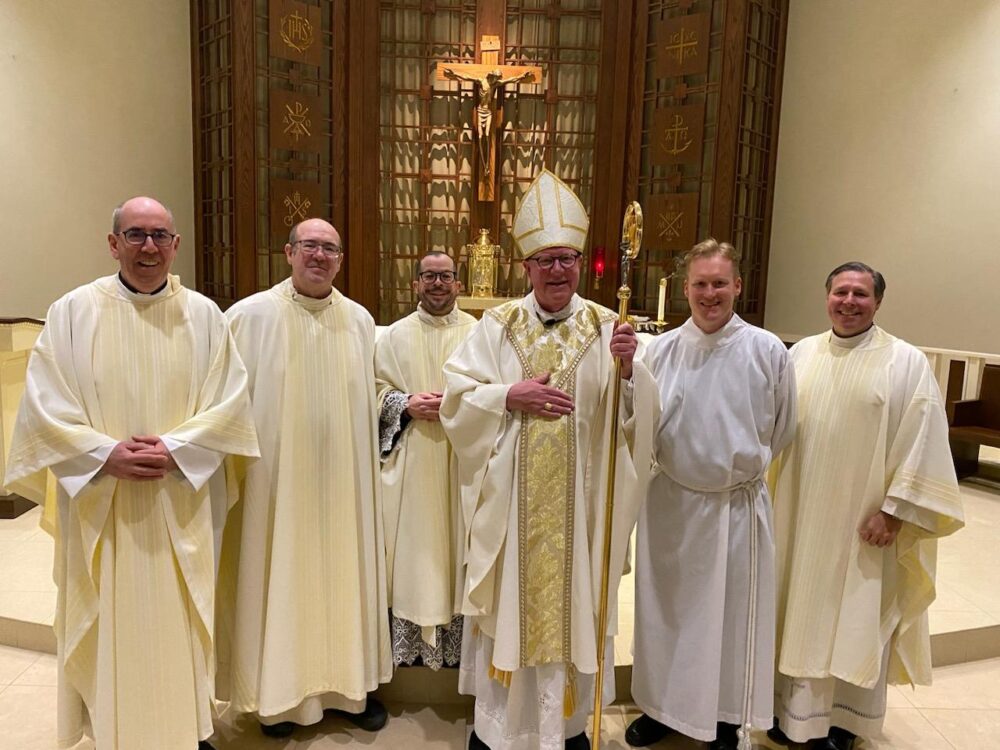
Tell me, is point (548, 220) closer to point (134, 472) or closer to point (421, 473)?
point (421, 473)

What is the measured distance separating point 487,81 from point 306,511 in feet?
19.6

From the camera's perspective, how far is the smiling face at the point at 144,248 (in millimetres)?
2191

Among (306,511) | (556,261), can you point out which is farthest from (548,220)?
(306,511)

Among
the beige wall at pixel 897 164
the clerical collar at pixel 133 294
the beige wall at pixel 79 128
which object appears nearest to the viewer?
the clerical collar at pixel 133 294

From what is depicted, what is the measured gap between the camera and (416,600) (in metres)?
2.83

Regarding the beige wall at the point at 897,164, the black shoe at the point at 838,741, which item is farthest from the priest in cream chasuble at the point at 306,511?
the beige wall at the point at 897,164

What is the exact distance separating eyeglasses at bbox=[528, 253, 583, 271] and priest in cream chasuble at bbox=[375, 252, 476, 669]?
2.14 ft

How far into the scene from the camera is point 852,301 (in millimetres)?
2619

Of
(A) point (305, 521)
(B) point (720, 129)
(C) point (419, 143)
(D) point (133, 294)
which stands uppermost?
(B) point (720, 129)

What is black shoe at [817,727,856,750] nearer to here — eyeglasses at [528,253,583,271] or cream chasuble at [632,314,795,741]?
cream chasuble at [632,314,795,741]

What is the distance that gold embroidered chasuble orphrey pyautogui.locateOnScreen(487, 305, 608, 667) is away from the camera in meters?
2.41

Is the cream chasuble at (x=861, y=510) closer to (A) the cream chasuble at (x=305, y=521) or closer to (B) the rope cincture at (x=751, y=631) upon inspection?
(B) the rope cincture at (x=751, y=631)

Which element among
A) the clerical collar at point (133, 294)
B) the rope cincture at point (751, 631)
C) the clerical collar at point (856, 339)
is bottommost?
the rope cincture at point (751, 631)

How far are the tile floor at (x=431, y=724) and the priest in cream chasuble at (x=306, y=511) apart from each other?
169 millimetres
